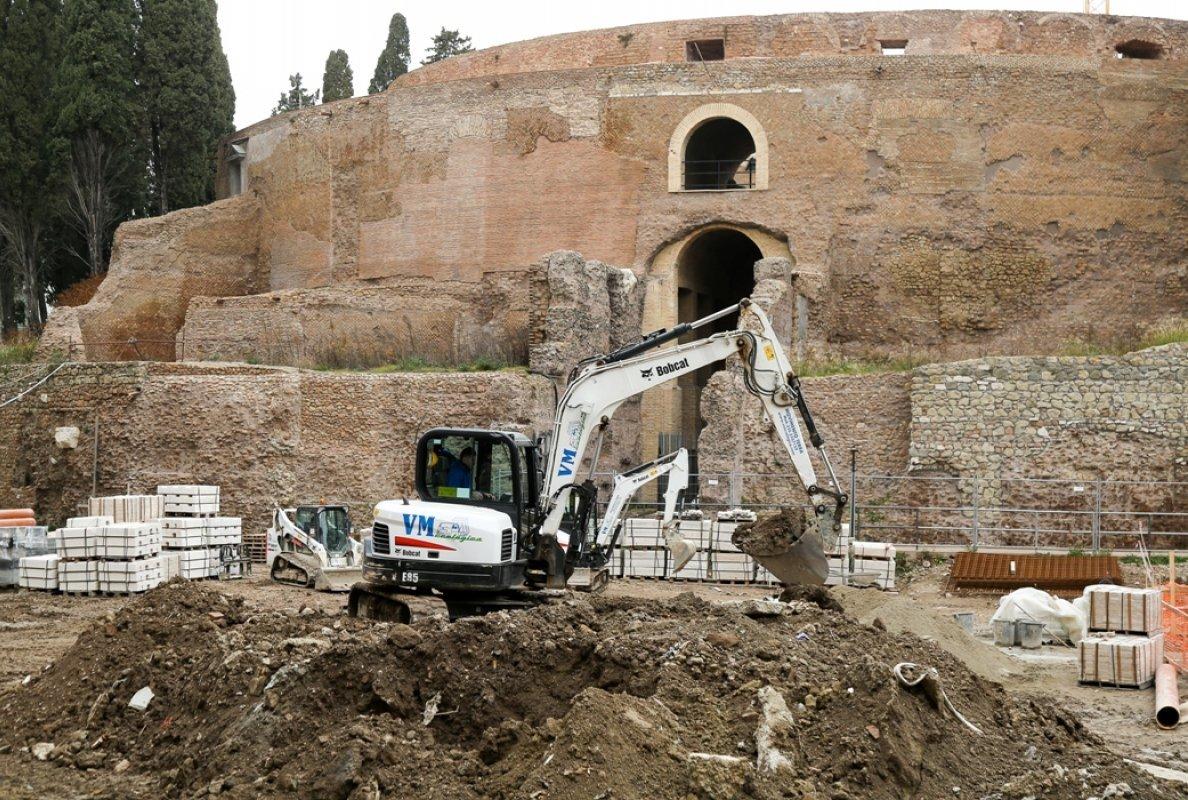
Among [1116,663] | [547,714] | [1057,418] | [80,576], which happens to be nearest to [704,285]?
[1057,418]

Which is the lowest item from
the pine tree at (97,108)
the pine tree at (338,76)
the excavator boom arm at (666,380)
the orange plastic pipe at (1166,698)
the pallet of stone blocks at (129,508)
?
the orange plastic pipe at (1166,698)

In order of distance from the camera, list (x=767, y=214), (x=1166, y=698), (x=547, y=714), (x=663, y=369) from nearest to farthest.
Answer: (x=547, y=714) < (x=1166, y=698) < (x=663, y=369) < (x=767, y=214)

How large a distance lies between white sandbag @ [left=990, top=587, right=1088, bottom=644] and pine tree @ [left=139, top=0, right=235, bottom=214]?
82.3ft

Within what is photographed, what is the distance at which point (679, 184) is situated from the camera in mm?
26047

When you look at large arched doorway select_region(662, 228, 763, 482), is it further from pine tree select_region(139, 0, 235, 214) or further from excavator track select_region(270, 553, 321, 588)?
pine tree select_region(139, 0, 235, 214)

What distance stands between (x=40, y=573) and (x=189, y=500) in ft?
7.50

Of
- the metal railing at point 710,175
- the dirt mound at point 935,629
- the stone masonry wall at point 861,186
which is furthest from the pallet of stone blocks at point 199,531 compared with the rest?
the metal railing at point 710,175

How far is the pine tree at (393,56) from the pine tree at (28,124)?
41.3 feet

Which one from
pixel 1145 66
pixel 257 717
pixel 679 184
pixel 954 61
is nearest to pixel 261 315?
pixel 679 184

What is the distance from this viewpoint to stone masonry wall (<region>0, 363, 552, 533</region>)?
21.4m

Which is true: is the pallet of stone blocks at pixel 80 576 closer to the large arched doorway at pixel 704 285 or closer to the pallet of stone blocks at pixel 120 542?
the pallet of stone blocks at pixel 120 542

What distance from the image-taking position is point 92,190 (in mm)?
33250

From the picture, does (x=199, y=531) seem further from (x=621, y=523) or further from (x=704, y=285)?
(x=704, y=285)

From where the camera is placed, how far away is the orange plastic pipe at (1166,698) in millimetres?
10469
